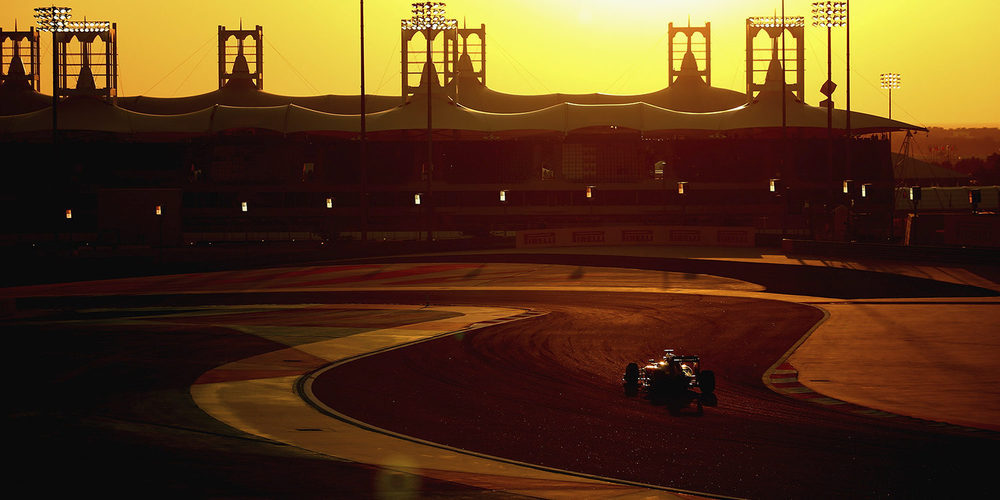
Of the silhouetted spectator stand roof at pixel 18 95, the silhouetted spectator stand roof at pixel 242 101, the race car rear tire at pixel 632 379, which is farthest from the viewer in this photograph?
the silhouetted spectator stand roof at pixel 18 95

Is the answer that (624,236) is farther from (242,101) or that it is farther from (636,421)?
(242,101)

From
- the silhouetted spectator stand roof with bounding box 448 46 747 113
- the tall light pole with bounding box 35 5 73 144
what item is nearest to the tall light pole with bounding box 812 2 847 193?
the silhouetted spectator stand roof with bounding box 448 46 747 113

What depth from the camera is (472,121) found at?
94000 millimetres

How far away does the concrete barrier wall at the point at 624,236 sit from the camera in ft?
201

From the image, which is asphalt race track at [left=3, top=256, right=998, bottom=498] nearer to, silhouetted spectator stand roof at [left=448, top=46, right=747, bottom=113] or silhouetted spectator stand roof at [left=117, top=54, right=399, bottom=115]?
silhouetted spectator stand roof at [left=448, top=46, right=747, bottom=113]

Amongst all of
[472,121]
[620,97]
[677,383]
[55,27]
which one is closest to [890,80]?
[620,97]

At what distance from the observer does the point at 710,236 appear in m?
61.4

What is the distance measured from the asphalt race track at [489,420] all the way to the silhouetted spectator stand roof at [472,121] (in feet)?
215

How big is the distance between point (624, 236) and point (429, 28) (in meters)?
18.6

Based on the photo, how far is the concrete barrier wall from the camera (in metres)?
61.3

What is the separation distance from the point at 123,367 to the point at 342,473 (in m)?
10.5

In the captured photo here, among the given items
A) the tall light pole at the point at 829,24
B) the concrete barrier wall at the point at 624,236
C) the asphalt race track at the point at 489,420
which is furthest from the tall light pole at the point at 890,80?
the asphalt race track at the point at 489,420

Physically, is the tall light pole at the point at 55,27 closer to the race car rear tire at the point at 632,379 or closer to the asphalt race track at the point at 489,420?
the asphalt race track at the point at 489,420

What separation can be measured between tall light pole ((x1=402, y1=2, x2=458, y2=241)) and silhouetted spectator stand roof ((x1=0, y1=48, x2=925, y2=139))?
427cm
